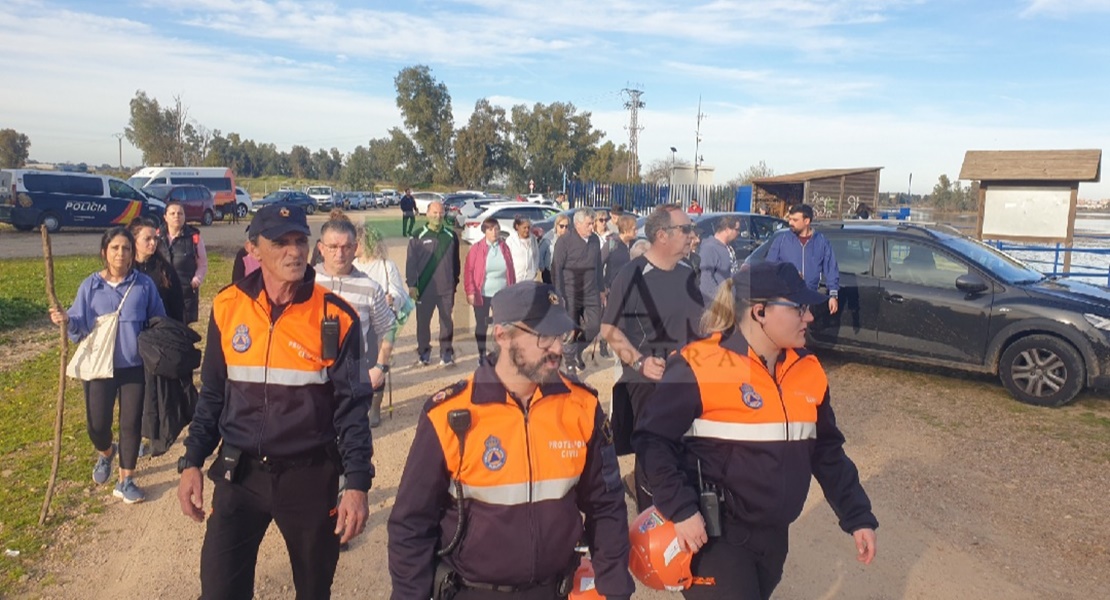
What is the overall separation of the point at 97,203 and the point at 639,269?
26329 millimetres

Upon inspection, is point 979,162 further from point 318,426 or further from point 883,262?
point 318,426

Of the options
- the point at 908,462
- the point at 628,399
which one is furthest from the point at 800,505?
the point at 908,462

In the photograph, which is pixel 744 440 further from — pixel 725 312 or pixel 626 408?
pixel 626 408

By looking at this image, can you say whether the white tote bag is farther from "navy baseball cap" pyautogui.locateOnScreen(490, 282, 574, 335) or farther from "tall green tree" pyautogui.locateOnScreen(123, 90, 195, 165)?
"tall green tree" pyautogui.locateOnScreen(123, 90, 195, 165)

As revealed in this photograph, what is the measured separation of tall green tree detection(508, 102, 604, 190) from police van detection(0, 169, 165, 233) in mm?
44631

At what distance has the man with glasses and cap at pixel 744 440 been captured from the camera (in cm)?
250

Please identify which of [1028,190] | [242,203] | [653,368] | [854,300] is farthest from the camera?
[242,203]

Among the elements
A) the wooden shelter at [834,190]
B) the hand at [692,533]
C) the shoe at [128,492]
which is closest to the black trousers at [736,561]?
the hand at [692,533]

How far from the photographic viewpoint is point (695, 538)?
2.41 m

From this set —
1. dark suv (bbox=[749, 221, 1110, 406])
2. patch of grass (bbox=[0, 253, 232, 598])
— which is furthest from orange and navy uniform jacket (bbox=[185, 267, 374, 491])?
dark suv (bbox=[749, 221, 1110, 406])

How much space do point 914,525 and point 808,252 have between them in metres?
3.61

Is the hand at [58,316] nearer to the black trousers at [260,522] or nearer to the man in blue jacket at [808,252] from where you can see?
the black trousers at [260,522]

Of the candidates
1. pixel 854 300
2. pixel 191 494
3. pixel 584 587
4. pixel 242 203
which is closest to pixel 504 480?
pixel 584 587

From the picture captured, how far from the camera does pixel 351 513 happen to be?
2.69 meters
